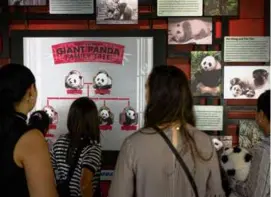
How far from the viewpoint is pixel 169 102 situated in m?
1.57

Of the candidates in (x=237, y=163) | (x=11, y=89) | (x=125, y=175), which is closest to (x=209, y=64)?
(x=237, y=163)

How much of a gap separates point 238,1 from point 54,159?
1617 millimetres

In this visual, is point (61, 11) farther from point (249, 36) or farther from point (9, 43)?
point (249, 36)

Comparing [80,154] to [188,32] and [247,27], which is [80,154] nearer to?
[188,32]

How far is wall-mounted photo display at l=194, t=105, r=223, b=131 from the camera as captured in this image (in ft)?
9.73

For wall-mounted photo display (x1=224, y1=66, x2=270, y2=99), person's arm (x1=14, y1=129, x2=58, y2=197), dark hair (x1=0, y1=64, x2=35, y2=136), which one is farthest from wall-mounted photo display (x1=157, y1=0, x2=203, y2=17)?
person's arm (x1=14, y1=129, x2=58, y2=197)

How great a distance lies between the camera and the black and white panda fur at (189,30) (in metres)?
2.95

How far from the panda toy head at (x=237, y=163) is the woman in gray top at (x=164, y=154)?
75 centimetres

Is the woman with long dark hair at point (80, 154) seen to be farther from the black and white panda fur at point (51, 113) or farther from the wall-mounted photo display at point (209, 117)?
the wall-mounted photo display at point (209, 117)

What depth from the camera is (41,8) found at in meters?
3.05

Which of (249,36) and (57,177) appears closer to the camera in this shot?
(57,177)

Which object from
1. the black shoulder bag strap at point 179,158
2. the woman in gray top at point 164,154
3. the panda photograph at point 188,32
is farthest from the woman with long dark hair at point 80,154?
the panda photograph at point 188,32

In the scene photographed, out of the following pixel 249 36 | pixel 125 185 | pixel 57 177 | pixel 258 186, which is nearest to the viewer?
pixel 125 185

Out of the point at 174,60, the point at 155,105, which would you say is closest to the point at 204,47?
the point at 174,60
